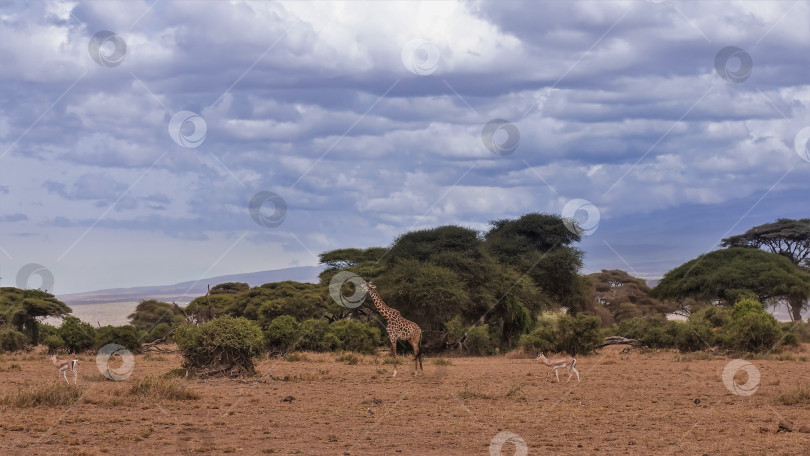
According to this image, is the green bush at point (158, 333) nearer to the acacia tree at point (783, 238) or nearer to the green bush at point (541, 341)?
the green bush at point (541, 341)

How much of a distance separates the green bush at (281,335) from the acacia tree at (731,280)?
26.4 metres

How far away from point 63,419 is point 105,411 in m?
1.16

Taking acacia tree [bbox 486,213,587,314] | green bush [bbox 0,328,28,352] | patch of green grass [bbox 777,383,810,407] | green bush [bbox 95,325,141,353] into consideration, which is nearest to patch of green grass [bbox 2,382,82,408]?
patch of green grass [bbox 777,383,810,407]

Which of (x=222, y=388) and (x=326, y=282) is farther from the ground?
(x=326, y=282)

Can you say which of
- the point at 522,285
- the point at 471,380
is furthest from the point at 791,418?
the point at 522,285

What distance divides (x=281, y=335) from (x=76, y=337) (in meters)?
8.02

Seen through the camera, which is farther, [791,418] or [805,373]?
[805,373]

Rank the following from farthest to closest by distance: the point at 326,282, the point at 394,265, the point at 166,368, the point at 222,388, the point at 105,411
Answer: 1. the point at 326,282
2. the point at 394,265
3. the point at 166,368
4. the point at 222,388
5. the point at 105,411

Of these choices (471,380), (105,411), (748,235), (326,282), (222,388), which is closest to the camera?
(105,411)

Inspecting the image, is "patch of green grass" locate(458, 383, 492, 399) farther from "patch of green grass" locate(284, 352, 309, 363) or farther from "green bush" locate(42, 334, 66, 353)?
"green bush" locate(42, 334, 66, 353)

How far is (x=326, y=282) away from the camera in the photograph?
46.7 m

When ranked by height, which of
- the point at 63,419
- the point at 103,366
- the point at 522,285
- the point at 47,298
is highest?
the point at 47,298

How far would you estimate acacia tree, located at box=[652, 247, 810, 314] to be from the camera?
4784cm

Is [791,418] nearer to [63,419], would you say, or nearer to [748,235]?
[63,419]
